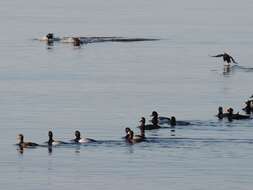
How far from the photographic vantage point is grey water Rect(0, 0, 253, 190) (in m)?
50.4

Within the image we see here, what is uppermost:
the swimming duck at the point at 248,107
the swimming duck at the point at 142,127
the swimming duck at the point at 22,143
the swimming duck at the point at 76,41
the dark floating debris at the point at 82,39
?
the dark floating debris at the point at 82,39

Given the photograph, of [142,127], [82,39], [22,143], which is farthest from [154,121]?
[82,39]

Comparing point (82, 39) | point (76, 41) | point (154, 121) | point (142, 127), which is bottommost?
point (142, 127)

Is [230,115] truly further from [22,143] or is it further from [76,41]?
[76,41]

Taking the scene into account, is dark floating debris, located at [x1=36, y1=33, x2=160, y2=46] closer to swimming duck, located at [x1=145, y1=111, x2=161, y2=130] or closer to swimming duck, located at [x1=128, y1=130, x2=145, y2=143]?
swimming duck, located at [x1=145, y1=111, x2=161, y2=130]

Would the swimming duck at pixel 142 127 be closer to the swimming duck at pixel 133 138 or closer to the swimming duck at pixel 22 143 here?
the swimming duck at pixel 133 138

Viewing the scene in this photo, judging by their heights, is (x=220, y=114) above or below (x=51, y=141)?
above

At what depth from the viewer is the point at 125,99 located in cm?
7281

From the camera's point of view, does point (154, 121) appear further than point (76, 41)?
No

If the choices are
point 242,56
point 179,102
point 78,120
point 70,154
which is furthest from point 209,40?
point 70,154

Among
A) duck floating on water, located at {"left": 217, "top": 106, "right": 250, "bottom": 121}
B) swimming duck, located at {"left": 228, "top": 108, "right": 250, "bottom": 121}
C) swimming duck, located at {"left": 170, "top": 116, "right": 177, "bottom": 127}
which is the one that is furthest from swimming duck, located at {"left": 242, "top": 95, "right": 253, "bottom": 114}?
swimming duck, located at {"left": 170, "top": 116, "right": 177, "bottom": 127}

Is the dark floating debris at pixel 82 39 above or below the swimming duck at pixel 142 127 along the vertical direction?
above

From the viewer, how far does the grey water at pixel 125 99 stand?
50.4 meters

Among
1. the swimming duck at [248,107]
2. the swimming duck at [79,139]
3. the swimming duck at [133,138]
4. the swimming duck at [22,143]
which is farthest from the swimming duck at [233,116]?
the swimming duck at [22,143]
